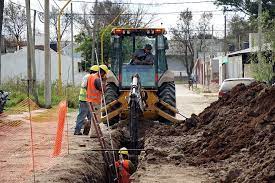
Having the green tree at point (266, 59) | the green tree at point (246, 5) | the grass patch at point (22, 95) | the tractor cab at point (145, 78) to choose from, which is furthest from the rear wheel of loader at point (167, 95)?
the green tree at point (246, 5)

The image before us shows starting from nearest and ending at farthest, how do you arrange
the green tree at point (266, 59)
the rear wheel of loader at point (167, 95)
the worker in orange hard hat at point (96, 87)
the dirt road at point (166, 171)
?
the dirt road at point (166, 171), the worker in orange hard hat at point (96, 87), the rear wheel of loader at point (167, 95), the green tree at point (266, 59)

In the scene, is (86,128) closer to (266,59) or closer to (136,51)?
(136,51)

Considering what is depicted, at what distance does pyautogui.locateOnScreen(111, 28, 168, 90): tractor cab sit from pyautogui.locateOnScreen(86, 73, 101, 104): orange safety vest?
219cm

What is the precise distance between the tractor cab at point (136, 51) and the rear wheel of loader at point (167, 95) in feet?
0.97

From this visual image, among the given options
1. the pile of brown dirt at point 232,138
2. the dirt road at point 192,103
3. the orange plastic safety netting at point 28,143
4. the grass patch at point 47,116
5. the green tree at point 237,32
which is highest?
the green tree at point 237,32

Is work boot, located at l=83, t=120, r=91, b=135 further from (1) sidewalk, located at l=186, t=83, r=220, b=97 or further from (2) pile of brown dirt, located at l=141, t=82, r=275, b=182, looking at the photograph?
(1) sidewalk, located at l=186, t=83, r=220, b=97

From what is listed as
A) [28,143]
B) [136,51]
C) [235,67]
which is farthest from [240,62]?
[28,143]

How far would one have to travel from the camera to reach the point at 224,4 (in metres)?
54.2

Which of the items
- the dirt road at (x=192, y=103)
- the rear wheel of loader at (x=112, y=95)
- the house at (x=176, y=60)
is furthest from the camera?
the house at (x=176, y=60)

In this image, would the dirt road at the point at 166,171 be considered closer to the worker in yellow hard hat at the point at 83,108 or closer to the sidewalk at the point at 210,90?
the worker in yellow hard hat at the point at 83,108

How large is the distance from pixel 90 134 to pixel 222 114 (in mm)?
3361

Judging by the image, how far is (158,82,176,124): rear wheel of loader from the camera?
15953mm

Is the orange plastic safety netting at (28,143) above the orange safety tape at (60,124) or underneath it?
underneath

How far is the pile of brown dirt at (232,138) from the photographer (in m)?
8.24
